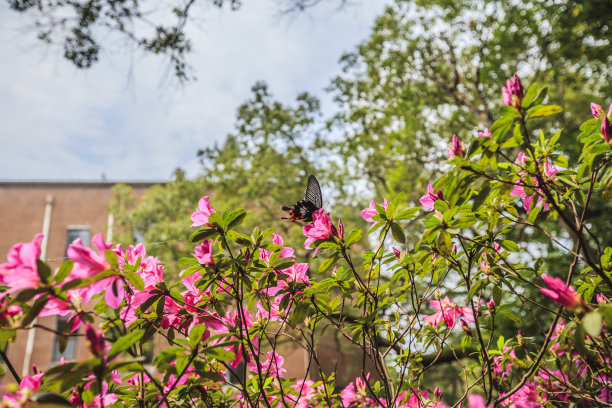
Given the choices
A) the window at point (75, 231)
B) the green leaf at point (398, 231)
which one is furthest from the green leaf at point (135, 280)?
the window at point (75, 231)

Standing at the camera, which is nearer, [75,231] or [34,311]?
[34,311]

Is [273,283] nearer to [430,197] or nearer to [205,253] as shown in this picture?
[205,253]

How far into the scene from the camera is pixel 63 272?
0.72 meters

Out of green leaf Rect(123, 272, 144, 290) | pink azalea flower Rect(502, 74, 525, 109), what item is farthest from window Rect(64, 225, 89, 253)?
pink azalea flower Rect(502, 74, 525, 109)

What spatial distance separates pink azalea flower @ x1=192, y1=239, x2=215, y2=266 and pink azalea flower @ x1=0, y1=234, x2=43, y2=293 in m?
0.40

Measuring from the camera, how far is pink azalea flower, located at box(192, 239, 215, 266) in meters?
1.04

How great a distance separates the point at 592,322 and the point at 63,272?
910mm

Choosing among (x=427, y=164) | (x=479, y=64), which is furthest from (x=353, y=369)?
(x=479, y=64)

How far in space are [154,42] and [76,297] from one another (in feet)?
11.1

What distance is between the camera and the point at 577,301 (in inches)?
25.3

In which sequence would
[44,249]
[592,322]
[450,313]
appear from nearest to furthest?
1. [592,322]
2. [450,313]
3. [44,249]

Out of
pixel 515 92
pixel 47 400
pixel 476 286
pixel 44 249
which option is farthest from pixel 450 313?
pixel 44 249

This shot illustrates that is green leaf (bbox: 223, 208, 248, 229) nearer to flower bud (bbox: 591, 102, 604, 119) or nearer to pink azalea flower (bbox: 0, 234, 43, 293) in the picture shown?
pink azalea flower (bbox: 0, 234, 43, 293)

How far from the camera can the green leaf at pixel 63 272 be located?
721 millimetres
